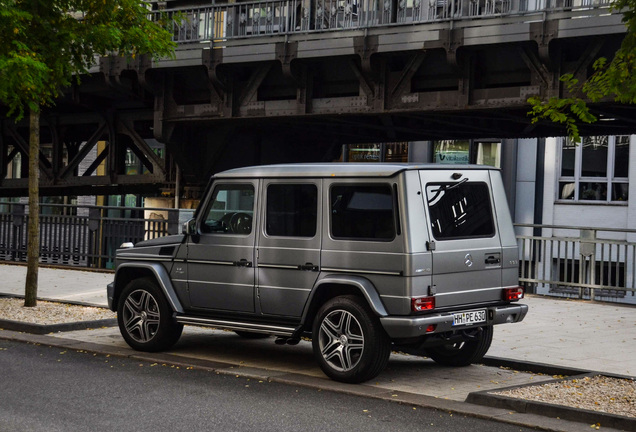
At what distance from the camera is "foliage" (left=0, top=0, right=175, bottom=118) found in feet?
43.2

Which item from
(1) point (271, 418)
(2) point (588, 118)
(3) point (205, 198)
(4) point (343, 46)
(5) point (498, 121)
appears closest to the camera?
(1) point (271, 418)

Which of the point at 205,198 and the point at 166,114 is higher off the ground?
the point at 166,114

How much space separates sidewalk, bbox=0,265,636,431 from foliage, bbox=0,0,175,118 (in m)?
3.26

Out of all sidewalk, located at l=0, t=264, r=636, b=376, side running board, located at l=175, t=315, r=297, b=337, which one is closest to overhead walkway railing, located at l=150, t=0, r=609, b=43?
sidewalk, located at l=0, t=264, r=636, b=376

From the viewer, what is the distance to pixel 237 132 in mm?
24484

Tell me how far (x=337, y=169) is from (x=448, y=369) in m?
2.25

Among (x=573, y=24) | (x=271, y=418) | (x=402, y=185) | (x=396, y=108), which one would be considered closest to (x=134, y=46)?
(x=396, y=108)

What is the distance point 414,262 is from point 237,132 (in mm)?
16542

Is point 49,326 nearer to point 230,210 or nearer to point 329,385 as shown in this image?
point 230,210

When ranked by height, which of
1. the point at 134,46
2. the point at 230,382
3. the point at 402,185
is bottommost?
the point at 230,382

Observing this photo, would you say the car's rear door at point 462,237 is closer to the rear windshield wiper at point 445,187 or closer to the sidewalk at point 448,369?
the rear windshield wiper at point 445,187

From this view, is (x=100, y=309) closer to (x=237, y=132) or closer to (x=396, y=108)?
(x=396, y=108)

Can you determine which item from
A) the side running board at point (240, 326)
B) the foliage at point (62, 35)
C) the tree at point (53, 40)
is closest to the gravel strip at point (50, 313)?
the tree at point (53, 40)

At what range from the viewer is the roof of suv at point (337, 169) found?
862 cm
